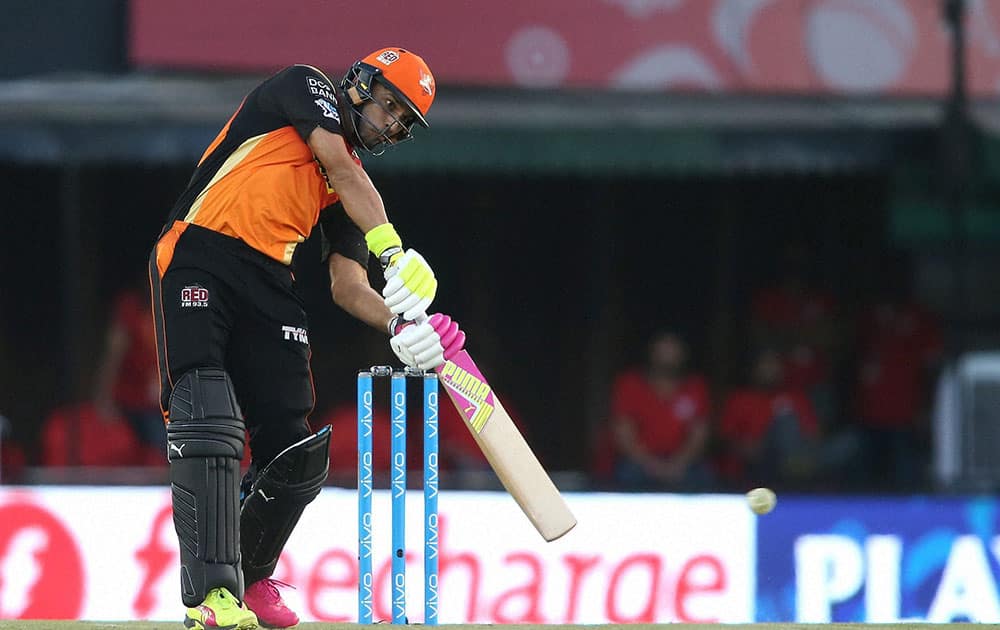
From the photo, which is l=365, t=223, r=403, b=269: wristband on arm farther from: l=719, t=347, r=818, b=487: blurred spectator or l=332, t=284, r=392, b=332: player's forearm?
l=719, t=347, r=818, b=487: blurred spectator

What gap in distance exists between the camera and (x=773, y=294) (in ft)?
33.9

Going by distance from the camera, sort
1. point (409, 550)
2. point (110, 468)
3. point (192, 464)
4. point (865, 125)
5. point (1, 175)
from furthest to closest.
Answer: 1. point (1, 175)
2. point (865, 125)
3. point (110, 468)
4. point (409, 550)
5. point (192, 464)

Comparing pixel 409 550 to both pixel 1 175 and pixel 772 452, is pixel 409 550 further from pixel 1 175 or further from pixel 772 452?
pixel 1 175

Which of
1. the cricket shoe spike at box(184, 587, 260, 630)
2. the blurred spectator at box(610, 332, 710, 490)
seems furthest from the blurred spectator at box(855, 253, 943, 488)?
the cricket shoe spike at box(184, 587, 260, 630)

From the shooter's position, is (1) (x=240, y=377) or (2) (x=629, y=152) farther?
(2) (x=629, y=152)

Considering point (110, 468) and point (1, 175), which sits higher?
point (1, 175)

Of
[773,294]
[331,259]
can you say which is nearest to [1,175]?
[773,294]

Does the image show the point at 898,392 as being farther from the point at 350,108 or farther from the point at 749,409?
the point at 350,108

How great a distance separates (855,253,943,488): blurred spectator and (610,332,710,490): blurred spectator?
122cm

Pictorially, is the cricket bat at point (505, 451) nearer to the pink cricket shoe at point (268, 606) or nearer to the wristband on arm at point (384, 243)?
the wristband on arm at point (384, 243)

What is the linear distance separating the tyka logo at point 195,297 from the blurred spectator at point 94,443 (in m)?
4.69

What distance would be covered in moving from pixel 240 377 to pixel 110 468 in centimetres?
458

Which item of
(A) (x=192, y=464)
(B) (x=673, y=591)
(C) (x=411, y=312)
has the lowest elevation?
(B) (x=673, y=591)

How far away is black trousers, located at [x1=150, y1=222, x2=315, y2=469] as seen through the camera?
3.92 metres
